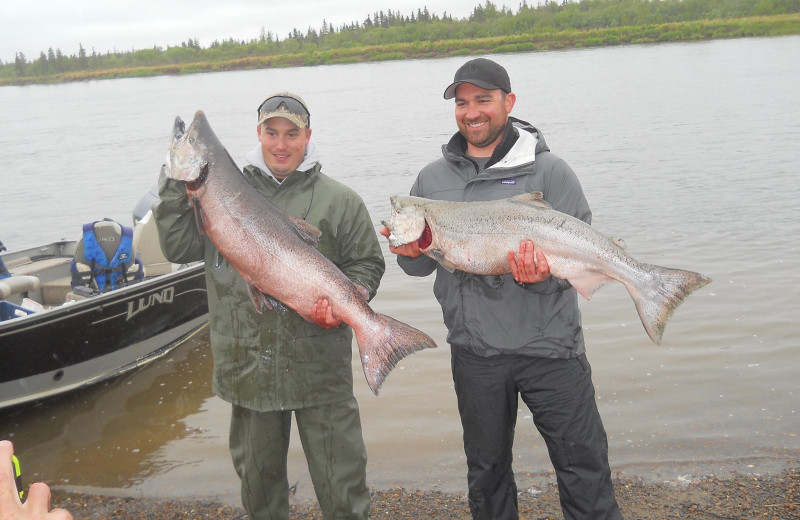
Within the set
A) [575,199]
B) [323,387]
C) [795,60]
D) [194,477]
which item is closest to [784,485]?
[575,199]

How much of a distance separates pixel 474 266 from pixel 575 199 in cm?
62

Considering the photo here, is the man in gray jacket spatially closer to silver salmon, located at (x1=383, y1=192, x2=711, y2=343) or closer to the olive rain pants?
silver salmon, located at (x1=383, y1=192, x2=711, y2=343)

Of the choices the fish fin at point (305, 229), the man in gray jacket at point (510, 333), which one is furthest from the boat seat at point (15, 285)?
the man in gray jacket at point (510, 333)

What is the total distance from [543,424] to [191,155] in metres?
2.23

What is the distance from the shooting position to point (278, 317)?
12.3 ft

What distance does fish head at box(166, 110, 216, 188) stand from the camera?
3.54 m

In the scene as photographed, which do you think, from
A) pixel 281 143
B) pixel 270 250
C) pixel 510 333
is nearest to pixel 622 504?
pixel 510 333

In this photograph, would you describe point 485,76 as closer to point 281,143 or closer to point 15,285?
point 281,143

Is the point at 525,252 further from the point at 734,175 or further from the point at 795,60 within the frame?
the point at 795,60

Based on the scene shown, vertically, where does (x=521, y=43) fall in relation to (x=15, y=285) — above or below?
above

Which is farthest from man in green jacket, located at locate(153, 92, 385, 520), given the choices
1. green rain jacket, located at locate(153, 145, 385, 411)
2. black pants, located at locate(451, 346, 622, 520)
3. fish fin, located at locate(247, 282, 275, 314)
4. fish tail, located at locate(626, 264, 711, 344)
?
fish tail, located at locate(626, 264, 711, 344)

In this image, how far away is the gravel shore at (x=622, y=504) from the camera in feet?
14.5

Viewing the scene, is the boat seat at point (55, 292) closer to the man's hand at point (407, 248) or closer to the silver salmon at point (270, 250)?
the silver salmon at point (270, 250)

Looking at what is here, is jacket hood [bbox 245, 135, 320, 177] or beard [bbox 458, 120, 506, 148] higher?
beard [bbox 458, 120, 506, 148]
